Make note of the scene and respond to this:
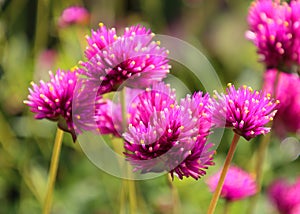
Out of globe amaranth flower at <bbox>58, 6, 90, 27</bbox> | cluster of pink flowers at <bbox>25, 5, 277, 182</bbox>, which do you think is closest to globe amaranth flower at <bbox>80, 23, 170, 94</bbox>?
cluster of pink flowers at <bbox>25, 5, 277, 182</bbox>

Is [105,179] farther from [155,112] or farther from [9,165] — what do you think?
[155,112]

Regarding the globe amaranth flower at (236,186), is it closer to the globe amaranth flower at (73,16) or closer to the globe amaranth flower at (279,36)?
the globe amaranth flower at (279,36)

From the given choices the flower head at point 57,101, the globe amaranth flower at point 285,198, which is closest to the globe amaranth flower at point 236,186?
the globe amaranth flower at point 285,198

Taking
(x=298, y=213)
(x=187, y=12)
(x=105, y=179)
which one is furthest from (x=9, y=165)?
(x=187, y=12)

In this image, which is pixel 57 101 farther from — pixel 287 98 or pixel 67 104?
pixel 287 98

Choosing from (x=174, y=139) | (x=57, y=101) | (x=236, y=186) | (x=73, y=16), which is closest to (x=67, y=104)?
(x=57, y=101)
